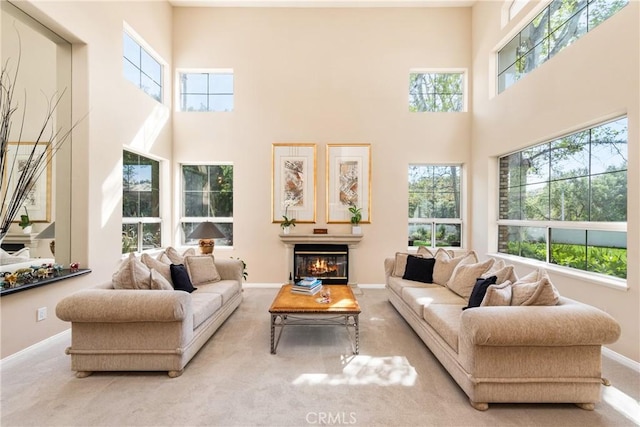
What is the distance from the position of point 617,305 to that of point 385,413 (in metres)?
2.57

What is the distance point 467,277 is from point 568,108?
228cm

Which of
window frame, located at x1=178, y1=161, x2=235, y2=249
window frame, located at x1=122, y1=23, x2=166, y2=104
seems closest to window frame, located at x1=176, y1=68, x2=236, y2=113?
window frame, located at x1=122, y1=23, x2=166, y2=104

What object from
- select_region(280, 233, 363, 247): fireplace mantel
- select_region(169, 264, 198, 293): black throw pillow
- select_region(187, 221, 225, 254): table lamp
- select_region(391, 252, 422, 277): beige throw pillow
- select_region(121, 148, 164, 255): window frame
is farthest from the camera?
select_region(280, 233, 363, 247): fireplace mantel

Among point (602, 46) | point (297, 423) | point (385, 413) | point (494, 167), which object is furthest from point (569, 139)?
point (297, 423)

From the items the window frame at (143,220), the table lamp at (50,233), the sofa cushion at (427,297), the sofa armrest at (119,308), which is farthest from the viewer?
the window frame at (143,220)

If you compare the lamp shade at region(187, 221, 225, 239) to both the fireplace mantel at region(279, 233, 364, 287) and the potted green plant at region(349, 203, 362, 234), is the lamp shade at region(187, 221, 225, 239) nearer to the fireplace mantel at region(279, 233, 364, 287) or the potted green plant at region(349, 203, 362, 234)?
the fireplace mantel at region(279, 233, 364, 287)

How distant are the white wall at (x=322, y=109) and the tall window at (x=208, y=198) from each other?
0.23m

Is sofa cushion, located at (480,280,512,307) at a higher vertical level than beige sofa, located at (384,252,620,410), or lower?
higher

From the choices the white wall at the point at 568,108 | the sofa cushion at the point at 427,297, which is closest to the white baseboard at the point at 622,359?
the white wall at the point at 568,108

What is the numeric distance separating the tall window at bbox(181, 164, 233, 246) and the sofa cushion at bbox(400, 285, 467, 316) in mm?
3570

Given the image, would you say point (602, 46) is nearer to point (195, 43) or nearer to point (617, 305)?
point (617, 305)

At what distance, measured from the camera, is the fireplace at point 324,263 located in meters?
5.56

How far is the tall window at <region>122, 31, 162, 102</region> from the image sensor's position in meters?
4.50

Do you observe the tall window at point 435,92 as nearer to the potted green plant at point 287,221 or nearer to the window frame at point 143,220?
the potted green plant at point 287,221
